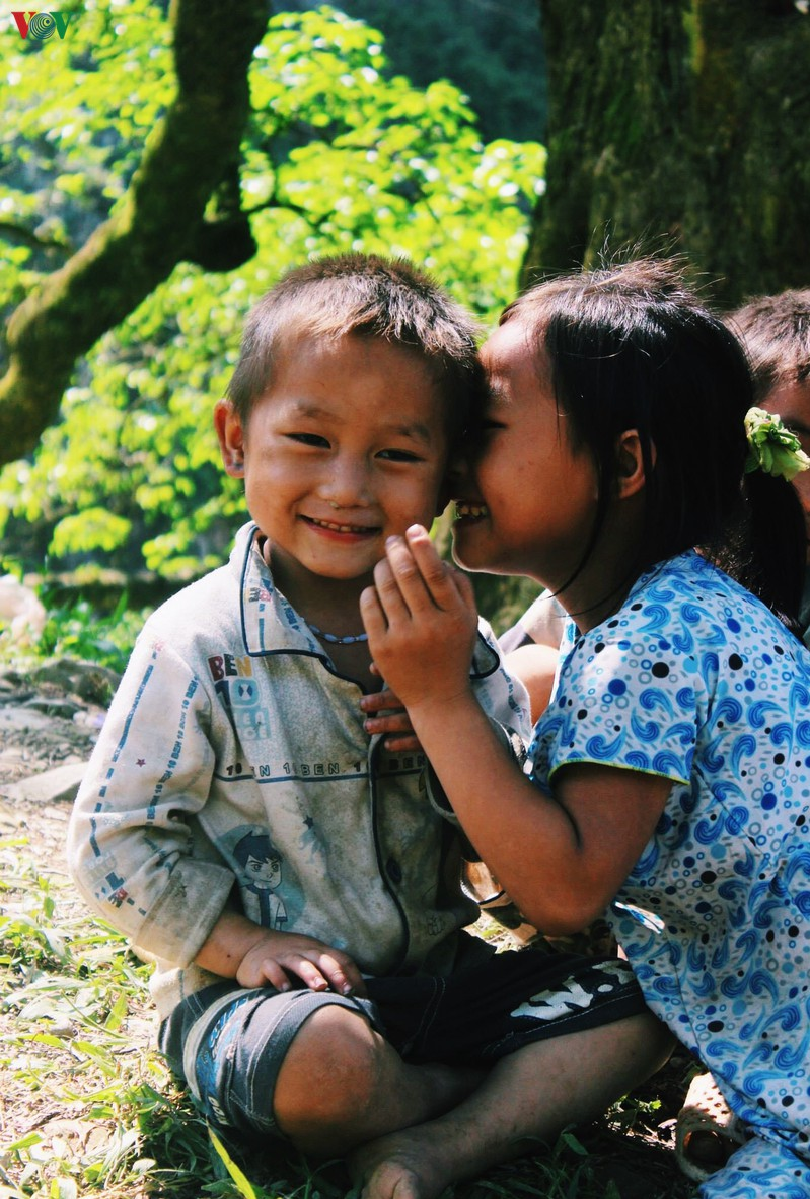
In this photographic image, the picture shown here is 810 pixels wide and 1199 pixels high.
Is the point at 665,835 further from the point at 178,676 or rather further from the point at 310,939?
the point at 178,676

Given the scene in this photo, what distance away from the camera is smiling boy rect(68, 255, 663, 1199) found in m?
1.95

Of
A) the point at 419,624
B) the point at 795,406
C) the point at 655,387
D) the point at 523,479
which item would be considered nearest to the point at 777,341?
the point at 795,406

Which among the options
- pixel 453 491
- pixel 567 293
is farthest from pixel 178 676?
pixel 567 293

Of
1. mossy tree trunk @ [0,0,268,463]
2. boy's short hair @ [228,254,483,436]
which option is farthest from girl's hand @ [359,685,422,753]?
mossy tree trunk @ [0,0,268,463]

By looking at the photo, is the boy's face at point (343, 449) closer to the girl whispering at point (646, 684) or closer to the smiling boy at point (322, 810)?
the smiling boy at point (322, 810)

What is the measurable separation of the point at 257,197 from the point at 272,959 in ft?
25.0

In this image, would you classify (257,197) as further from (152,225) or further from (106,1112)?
(106,1112)

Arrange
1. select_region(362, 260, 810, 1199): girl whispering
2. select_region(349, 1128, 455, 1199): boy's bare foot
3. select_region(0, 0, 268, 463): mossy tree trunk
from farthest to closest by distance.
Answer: select_region(0, 0, 268, 463): mossy tree trunk < select_region(362, 260, 810, 1199): girl whispering < select_region(349, 1128, 455, 1199): boy's bare foot

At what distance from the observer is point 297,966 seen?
192cm

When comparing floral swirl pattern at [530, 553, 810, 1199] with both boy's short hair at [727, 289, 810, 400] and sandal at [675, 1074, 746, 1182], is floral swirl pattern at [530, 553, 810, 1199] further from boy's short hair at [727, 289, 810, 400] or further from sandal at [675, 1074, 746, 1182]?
boy's short hair at [727, 289, 810, 400]

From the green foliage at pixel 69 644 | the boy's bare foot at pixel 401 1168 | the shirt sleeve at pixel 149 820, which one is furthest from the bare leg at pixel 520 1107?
the green foliage at pixel 69 644

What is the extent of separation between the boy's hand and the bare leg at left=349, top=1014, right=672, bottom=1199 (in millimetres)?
234

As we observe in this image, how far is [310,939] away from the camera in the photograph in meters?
1.99

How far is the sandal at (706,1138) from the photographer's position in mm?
2002
